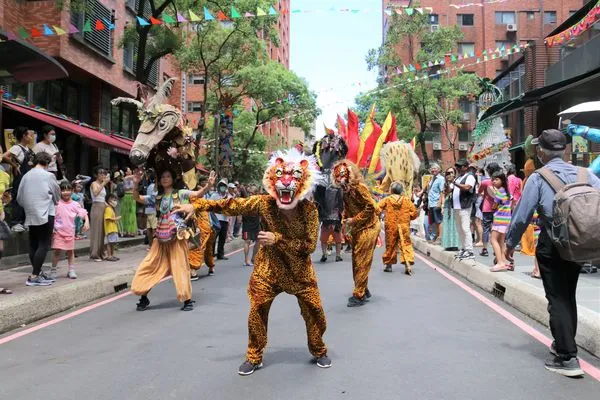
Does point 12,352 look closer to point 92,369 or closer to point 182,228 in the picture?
point 92,369

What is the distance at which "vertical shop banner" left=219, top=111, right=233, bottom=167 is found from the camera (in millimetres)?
20016

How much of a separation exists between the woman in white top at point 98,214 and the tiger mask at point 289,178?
6.91m

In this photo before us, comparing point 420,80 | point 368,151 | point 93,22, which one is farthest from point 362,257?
point 420,80

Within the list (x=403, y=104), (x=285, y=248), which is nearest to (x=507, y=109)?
(x=403, y=104)

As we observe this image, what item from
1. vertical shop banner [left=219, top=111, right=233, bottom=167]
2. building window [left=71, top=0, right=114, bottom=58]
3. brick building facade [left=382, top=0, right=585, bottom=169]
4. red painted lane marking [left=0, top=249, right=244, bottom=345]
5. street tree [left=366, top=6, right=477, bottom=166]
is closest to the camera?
red painted lane marking [left=0, top=249, right=244, bottom=345]

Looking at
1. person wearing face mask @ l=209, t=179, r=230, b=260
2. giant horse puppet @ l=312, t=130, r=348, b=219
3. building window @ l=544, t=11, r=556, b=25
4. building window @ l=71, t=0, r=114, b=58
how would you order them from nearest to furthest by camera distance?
giant horse puppet @ l=312, t=130, r=348, b=219 → person wearing face mask @ l=209, t=179, r=230, b=260 → building window @ l=71, t=0, r=114, b=58 → building window @ l=544, t=11, r=556, b=25

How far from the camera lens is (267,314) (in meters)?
4.49

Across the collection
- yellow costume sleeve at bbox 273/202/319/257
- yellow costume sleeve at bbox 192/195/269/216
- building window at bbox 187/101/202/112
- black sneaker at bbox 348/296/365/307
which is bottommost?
black sneaker at bbox 348/296/365/307

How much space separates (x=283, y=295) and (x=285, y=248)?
3364mm

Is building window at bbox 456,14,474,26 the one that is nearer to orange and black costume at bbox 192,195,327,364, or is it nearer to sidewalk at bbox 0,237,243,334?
sidewalk at bbox 0,237,243,334

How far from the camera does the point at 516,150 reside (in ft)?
93.4

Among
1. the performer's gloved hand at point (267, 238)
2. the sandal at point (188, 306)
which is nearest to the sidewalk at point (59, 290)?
the sandal at point (188, 306)

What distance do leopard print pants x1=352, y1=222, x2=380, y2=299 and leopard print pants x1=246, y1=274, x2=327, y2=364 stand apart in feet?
8.51

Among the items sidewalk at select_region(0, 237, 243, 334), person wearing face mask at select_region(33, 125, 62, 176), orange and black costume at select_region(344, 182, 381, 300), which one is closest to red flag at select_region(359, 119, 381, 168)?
sidewalk at select_region(0, 237, 243, 334)
